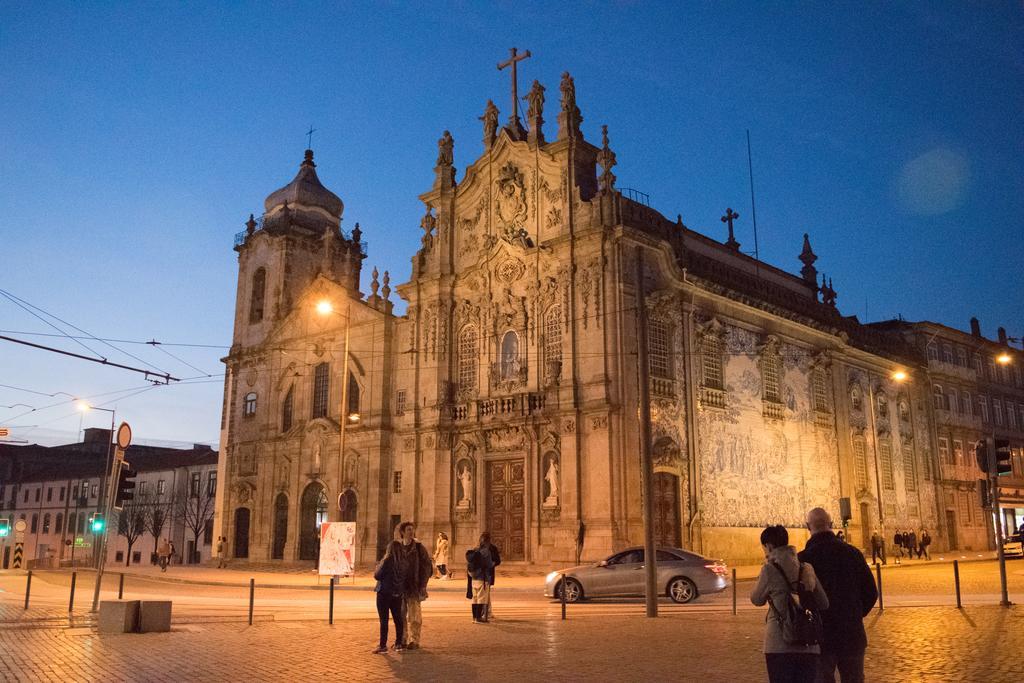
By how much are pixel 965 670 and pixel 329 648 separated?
8.69 metres

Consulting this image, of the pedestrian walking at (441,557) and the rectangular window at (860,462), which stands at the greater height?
the rectangular window at (860,462)

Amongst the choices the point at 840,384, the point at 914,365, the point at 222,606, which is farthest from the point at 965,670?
the point at 914,365

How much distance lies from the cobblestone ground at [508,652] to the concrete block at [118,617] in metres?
0.42

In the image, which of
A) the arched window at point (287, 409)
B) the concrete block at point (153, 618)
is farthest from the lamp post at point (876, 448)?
the concrete block at point (153, 618)

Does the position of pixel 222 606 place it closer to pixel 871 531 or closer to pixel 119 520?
pixel 871 531

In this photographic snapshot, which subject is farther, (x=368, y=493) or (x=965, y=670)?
(x=368, y=493)

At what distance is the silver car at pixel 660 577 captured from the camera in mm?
22188

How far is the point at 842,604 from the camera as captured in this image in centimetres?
715

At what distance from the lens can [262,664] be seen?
11672 millimetres

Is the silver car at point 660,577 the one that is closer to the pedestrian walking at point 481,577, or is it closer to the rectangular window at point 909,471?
the pedestrian walking at point 481,577

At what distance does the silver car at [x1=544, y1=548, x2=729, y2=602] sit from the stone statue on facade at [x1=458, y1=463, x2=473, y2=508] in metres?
15.0

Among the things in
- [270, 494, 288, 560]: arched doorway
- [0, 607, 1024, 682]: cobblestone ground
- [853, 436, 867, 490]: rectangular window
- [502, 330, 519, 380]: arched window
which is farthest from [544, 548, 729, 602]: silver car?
[853, 436, 867, 490]: rectangular window

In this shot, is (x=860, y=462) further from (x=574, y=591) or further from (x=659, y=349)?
(x=574, y=591)

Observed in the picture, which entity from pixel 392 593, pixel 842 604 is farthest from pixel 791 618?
pixel 392 593
